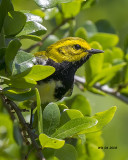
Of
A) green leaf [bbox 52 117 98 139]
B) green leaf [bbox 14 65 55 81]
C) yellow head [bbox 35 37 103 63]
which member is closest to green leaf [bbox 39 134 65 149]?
green leaf [bbox 52 117 98 139]

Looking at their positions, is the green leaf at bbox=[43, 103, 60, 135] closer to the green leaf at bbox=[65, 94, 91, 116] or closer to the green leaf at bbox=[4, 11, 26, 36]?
the green leaf at bbox=[4, 11, 26, 36]

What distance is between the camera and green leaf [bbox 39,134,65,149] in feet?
7.14

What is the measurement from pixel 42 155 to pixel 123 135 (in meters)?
3.17

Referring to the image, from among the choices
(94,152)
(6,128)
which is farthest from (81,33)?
(6,128)

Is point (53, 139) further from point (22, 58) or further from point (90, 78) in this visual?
point (90, 78)

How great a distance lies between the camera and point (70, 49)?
374cm

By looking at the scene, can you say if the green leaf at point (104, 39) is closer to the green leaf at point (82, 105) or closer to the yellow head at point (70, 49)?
the yellow head at point (70, 49)

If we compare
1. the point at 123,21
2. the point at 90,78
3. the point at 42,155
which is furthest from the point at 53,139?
the point at 123,21

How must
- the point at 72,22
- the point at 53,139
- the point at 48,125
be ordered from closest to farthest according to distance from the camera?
the point at 53,139 → the point at 48,125 → the point at 72,22

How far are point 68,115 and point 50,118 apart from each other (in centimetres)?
14

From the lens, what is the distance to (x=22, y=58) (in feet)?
7.28

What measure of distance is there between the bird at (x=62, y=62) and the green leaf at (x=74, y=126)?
0.92 meters

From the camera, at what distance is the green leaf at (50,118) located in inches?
92.1

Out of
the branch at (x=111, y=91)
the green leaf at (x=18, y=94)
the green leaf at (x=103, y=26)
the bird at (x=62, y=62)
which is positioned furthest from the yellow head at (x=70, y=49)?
the green leaf at (x=18, y=94)
